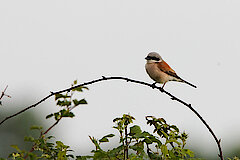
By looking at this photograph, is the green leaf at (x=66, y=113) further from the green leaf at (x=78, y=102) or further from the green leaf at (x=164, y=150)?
the green leaf at (x=164, y=150)

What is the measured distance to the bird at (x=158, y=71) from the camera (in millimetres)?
7789

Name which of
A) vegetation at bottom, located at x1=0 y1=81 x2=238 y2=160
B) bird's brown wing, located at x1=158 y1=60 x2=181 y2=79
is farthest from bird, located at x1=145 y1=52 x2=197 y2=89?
vegetation at bottom, located at x1=0 y1=81 x2=238 y2=160

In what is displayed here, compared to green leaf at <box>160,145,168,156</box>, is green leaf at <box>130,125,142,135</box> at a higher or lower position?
higher

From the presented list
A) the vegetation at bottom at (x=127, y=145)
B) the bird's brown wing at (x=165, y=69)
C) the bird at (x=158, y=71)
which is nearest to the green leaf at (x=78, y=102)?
the vegetation at bottom at (x=127, y=145)

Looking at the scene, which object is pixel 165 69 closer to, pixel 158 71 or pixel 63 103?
pixel 158 71

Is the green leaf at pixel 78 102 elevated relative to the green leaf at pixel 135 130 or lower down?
elevated

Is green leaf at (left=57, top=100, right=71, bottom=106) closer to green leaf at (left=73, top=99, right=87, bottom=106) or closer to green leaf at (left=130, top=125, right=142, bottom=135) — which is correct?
green leaf at (left=73, top=99, right=87, bottom=106)

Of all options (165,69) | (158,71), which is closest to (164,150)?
(158,71)

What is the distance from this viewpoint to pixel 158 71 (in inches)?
307

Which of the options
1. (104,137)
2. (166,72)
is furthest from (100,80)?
(166,72)

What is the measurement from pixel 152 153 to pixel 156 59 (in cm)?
550

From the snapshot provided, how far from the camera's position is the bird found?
7789 mm

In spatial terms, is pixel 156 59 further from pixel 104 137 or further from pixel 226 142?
pixel 226 142

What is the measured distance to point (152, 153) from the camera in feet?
9.42
